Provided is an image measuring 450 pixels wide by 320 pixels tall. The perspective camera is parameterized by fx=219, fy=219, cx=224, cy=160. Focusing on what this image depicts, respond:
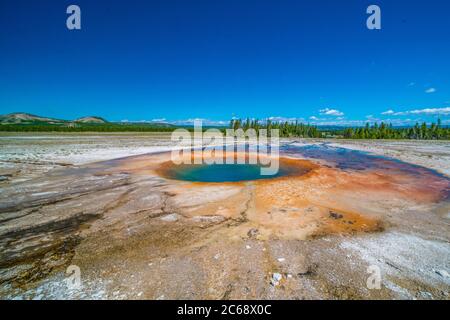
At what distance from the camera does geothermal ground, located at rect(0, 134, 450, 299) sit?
12.3 feet

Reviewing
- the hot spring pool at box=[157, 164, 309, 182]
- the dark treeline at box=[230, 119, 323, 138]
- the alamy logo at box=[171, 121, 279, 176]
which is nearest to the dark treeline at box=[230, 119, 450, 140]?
the dark treeline at box=[230, 119, 323, 138]

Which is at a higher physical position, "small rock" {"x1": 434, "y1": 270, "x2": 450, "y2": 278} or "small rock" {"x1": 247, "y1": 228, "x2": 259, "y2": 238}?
"small rock" {"x1": 247, "y1": 228, "x2": 259, "y2": 238}

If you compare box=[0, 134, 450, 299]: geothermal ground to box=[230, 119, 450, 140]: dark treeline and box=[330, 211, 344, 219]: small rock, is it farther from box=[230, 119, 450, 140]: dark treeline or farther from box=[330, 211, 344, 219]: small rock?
box=[230, 119, 450, 140]: dark treeline

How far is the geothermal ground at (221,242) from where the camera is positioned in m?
3.74

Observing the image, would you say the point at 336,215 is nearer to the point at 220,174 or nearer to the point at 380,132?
the point at 220,174

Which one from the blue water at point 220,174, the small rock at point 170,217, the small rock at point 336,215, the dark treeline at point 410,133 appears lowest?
the small rock at point 336,215

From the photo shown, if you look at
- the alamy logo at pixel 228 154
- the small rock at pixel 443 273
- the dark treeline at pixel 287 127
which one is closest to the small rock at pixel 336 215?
the small rock at pixel 443 273

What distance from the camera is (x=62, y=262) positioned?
174 inches

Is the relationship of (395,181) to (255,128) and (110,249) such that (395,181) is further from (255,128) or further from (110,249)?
(255,128)

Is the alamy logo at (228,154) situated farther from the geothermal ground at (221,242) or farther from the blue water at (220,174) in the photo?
the geothermal ground at (221,242)

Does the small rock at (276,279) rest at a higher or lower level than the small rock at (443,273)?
higher

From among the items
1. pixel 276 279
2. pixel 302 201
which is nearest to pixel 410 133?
pixel 302 201

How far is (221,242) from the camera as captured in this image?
17.1ft
